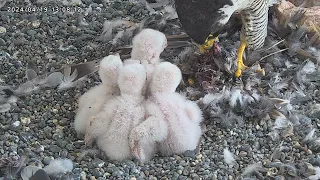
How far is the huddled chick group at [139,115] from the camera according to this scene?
1.79 meters

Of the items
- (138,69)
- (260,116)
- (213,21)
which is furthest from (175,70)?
(260,116)

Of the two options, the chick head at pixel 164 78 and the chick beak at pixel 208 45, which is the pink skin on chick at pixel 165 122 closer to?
the chick head at pixel 164 78

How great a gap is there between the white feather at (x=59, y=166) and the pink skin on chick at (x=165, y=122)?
202mm

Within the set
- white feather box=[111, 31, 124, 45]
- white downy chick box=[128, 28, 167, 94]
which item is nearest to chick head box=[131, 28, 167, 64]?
white downy chick box=[128, 28, 167, 94]

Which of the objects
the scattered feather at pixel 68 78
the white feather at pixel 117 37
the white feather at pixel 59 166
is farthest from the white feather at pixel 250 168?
the white feather at pixel 117 37

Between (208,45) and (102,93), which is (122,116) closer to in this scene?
(102,93)

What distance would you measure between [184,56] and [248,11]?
1.02ft

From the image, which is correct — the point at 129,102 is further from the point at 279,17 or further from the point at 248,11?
the point at 279,17

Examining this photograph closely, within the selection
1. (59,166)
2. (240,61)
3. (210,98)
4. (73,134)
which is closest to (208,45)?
(240,61)

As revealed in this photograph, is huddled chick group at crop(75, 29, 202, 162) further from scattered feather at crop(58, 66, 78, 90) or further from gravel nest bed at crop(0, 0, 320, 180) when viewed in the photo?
scattered feather at crop(58, 66, 78, 90)

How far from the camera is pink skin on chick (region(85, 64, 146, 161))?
1.79 m

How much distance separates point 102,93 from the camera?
1.91m

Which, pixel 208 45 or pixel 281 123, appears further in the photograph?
Answer: pixel 208 45

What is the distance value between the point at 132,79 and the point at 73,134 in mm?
333
